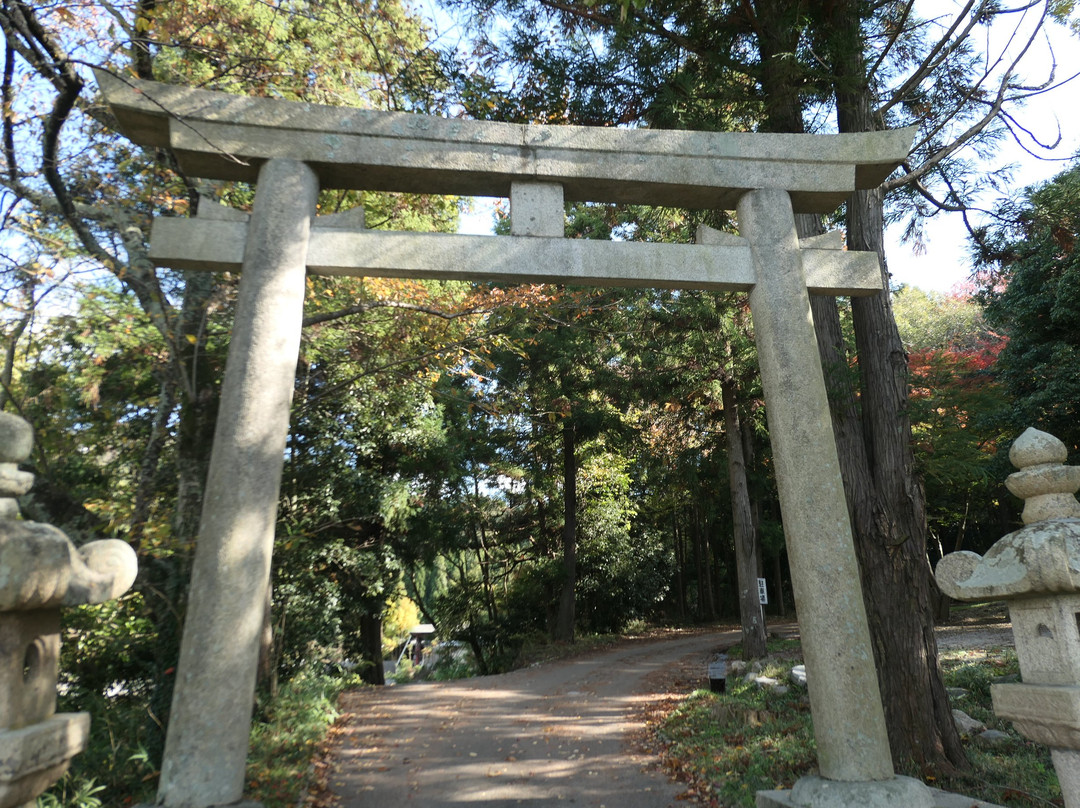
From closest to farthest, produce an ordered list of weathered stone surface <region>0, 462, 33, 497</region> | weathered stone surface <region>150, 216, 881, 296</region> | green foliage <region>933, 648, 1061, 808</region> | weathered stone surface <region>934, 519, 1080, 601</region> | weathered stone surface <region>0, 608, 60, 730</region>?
weathered stone surface <region>0, 608, 60, 730</region>, weathered stone surface <region>0, 462, 33, 497</region>, weathered stone surface <region>934, 519, 1080, 601</region>, weathered stone surface <region>150, 216, 881, 296</region>, green foliage <region>933, 648, 1061, 808</region>

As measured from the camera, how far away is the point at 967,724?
256 inches

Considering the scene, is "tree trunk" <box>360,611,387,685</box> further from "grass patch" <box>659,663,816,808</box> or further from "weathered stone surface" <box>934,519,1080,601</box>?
"weathered stone surface" <box>934,519,1080,601</box>

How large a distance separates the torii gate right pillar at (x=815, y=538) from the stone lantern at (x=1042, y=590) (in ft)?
2.22

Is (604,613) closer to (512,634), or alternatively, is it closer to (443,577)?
(512,634)

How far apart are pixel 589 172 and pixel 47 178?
5225 mm

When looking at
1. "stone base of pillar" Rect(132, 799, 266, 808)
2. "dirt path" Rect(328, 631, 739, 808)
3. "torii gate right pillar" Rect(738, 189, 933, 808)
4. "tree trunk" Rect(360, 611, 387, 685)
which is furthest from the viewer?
"tree trunk" Rect(360, 611, 387, 685)

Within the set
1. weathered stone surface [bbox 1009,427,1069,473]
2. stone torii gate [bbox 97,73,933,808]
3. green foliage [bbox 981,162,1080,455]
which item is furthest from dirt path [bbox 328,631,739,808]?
green foliage [bbox 981,162,1080,455]

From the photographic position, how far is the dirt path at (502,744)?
6.21 m

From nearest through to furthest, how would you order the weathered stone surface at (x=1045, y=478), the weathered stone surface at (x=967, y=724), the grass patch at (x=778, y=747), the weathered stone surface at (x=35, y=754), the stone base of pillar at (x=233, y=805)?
the weathered stone surface at (x=35, y=754) → the weathered stone surface at (x=1045, y=478) → the stone base of pillar at (x=233, y=805) → the grass patch at (x=778, y=747) → the weathered stone surface at (x=967, y=724)

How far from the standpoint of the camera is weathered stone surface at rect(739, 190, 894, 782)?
3.52 meters

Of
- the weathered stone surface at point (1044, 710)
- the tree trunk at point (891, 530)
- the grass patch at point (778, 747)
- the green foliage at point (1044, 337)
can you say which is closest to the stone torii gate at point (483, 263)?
the weathered stone surface at point (1044, 710)

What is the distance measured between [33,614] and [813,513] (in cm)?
371

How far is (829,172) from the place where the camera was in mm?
4434

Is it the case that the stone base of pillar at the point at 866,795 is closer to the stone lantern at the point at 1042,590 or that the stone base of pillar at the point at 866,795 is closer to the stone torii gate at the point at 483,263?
the stone torii gate at the point at 483,263
